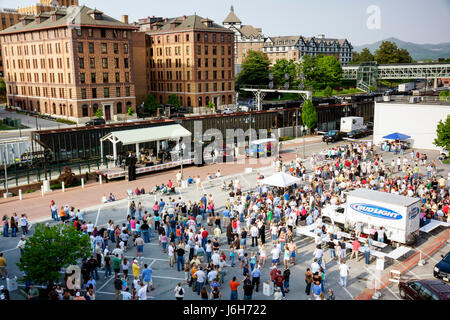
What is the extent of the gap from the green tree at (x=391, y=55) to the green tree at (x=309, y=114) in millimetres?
85801

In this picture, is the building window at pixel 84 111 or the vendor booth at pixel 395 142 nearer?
the vendor booth at pixel 395 142

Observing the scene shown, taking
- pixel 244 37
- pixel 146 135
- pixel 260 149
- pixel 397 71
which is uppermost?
pixel 244 37

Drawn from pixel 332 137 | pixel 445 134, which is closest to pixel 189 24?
pixel 332 137

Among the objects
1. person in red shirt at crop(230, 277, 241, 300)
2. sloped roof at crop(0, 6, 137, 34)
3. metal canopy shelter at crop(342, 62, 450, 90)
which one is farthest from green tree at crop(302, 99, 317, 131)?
person in red shirt at crop(230, 277, 241, 300)

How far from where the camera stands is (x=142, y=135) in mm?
39281

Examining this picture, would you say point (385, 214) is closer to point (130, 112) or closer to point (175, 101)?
point (130, 112)

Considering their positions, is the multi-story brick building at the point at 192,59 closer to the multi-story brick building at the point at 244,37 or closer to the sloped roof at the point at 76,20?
the sloped roof at the point at 76,20

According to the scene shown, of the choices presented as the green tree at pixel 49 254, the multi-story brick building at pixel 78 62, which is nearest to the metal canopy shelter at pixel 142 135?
the green tree at pixel 49 254

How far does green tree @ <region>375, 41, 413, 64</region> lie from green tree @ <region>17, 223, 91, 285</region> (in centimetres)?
13254

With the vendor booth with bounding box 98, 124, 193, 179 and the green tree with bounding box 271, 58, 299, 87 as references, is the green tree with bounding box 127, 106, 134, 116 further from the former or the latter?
the green tree with bounding box 271, 58, 299, 87

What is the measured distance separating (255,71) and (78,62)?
48.7 metres

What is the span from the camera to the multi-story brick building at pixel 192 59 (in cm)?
7762

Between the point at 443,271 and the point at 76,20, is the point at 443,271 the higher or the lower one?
the lower one
